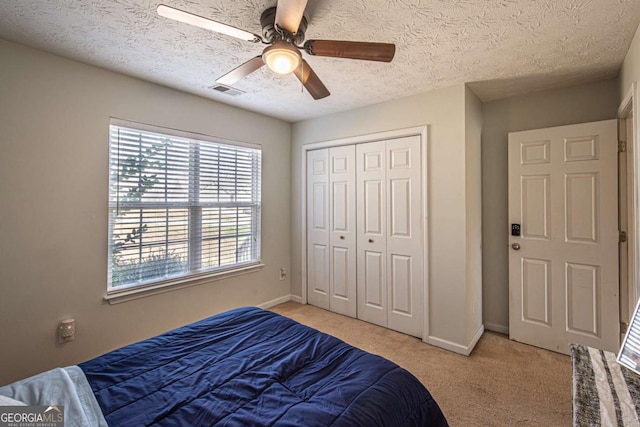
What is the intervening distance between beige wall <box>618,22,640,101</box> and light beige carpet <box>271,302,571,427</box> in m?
2.15

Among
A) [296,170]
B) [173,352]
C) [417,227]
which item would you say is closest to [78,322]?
[173,352]

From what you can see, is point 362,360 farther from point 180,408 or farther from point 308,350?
point 180,408

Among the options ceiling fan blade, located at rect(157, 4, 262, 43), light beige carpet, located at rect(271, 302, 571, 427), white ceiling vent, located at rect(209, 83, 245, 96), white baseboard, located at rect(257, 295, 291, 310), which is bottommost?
light beige carpet, located at rect(271, 302, 571, 427)

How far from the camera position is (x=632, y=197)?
2152 mm

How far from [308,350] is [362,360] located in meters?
0.28

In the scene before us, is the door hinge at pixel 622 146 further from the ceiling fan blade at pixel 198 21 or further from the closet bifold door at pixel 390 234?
the ceiling fan blade at pixel 198 21

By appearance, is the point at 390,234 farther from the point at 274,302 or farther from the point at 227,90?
the point at 227,90

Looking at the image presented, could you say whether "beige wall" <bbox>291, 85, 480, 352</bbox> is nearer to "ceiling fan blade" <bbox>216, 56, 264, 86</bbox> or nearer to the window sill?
"ceiling fan blade" <bbox>216, 56, 264, 86</bbox>

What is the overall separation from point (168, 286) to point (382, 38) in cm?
275

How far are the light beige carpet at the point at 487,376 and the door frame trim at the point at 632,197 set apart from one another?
28.8 inches

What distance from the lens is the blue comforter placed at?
3.43ft

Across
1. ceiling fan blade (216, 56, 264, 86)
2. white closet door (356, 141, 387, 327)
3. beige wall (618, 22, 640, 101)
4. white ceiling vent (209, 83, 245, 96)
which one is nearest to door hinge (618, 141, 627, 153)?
beige wall (618, 22, 640, 101)

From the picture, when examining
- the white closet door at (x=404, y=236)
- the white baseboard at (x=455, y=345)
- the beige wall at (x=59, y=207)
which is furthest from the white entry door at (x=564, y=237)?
the beige wall at (x=59, y=207)

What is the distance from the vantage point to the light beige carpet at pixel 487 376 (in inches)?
71.8
